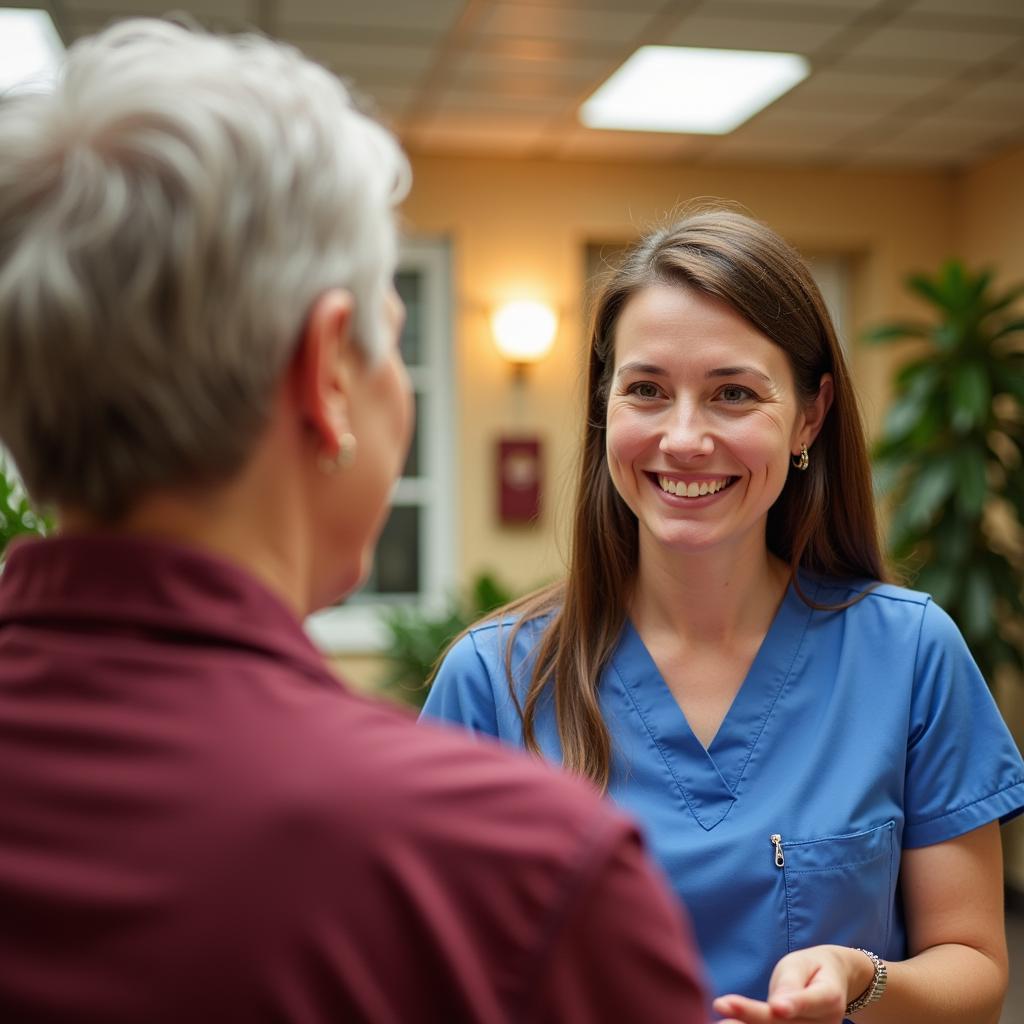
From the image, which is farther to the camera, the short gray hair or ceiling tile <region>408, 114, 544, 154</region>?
ceiling tile <region>408, 114, 544, 154</region>

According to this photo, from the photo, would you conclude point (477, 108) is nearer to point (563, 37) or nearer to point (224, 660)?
point (563, 37)

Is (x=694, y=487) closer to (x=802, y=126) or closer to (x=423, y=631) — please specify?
(x=423, y=631)

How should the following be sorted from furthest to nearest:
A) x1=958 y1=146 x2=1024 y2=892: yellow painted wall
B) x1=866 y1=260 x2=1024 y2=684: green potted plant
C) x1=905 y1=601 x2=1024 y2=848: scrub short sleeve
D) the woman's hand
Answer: x1=958 y1=146 x2=1024 y2=892: yellow painted wall, x1=866 y1=260 x2=1024 y2=684: green potted plant, x1=905 y1=601 x2=1024 y2=848: scrub short sleeve, the woman's hand

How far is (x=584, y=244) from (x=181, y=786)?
5.43 m

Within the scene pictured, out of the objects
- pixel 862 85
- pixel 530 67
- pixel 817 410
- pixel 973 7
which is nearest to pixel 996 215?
pixel 862 85

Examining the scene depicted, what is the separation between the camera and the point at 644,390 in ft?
4.91

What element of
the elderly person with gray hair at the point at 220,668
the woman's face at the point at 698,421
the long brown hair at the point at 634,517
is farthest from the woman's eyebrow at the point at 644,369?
the elderly person with gray hair at the point at 220,668

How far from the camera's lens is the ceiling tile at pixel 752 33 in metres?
4.00

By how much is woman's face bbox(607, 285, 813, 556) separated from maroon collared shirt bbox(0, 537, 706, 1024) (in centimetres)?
85

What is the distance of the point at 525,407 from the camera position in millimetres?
5578

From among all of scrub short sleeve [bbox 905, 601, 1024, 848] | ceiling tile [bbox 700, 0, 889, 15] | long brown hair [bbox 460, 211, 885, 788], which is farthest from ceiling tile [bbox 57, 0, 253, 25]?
scrub short sleeve [bbox 905, 601, 1024, 848]

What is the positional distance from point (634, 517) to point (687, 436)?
210 millimetres

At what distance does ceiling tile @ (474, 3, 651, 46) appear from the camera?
12.6 feet

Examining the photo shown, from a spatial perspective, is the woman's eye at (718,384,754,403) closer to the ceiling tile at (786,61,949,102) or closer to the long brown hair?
the long brown hair
